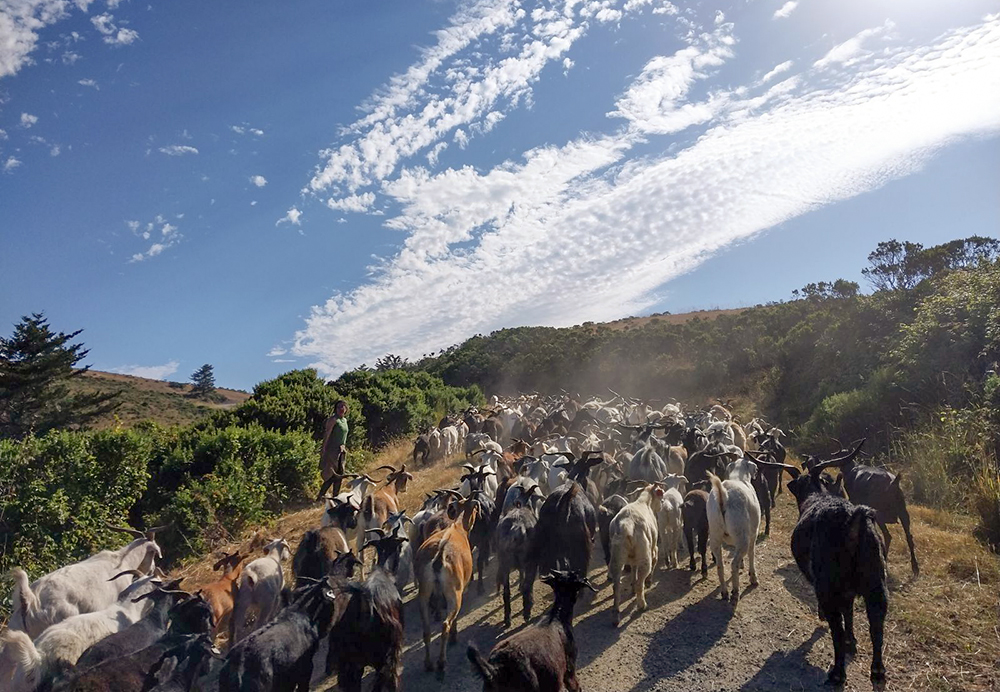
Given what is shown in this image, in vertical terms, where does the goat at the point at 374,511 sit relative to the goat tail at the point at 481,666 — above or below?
above

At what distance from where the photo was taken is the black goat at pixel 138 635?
5273 millimetres

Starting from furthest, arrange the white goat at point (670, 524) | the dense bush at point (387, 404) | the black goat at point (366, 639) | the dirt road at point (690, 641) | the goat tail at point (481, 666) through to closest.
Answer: the dense bush at point (387, 404) → the white goat at point (670, 524) → the dirt road at point (690, 641) → the black goat at point (366, 639) → the goat tail at point (481, 666)

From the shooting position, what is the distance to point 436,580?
250 inches

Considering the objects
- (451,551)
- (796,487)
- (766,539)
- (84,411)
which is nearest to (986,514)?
(766,539)

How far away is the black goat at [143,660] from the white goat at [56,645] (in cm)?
60

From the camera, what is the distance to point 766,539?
30.8ft

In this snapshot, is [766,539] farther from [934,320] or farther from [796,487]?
Result: [934,320]

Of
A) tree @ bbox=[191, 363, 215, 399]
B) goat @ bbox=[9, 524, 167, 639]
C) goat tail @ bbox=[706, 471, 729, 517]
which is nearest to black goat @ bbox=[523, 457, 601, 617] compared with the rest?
goat tail @ bbox=[706, 471, 729, 517]

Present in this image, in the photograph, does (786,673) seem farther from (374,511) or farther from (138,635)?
(138,635)

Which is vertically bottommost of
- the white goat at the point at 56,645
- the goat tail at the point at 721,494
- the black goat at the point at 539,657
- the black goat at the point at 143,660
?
the black goat at the point at 539,657

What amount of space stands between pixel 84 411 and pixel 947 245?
48.2 metres

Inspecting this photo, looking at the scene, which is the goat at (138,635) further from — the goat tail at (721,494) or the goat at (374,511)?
the goat tail at (721,494)

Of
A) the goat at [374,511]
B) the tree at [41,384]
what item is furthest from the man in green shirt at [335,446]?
the tree at [41,384]

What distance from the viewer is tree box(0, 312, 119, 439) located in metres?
31.5
